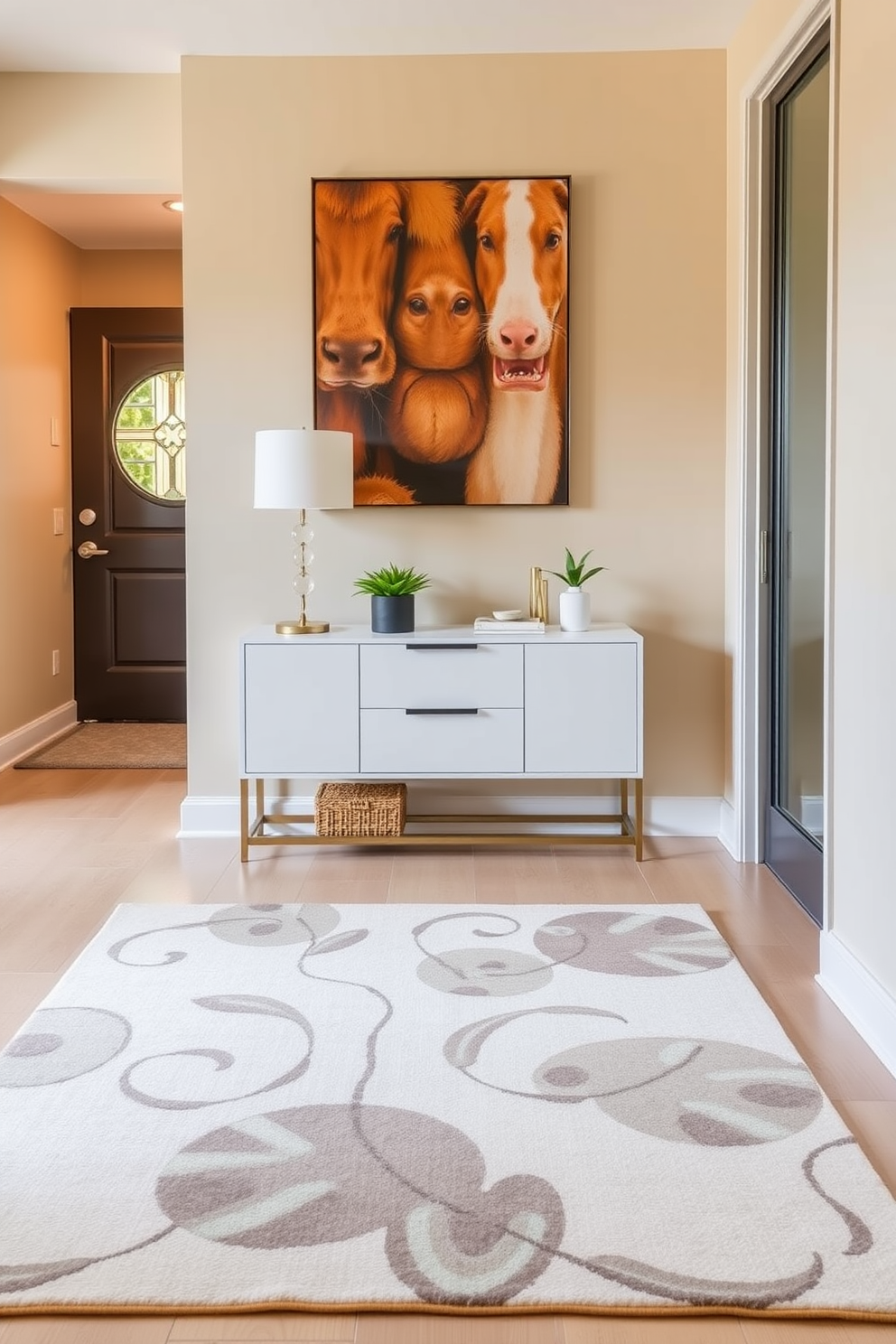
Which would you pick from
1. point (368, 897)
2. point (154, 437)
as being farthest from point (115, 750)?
point (368, 897)

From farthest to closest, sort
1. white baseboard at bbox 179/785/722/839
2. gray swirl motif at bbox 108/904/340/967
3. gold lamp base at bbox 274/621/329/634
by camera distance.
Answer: white baseboard at bbox 179/785/722/839, gold lamp base at bbox 274/621/329/634, gray swirl motif at bbox 108/904/340/967

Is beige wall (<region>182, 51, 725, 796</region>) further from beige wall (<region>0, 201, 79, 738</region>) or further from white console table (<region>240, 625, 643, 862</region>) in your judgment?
beige wall (<region>0, 201, 79, 738</region>)

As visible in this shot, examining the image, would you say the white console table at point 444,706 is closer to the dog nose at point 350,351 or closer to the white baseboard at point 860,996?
the dog nose at point 350,351

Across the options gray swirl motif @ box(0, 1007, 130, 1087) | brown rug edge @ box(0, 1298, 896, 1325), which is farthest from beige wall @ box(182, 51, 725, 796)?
brown rug edge @ box(0, 1298, 896, 1325)

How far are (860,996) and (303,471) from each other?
6.93ft

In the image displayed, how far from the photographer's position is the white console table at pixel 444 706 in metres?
3.62

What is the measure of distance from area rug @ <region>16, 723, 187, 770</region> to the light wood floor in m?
0.19

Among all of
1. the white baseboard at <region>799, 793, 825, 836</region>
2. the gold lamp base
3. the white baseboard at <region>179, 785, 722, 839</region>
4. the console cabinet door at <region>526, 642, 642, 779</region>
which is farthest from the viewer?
the white baseboard at <region>179, 785, 722, 839</region>

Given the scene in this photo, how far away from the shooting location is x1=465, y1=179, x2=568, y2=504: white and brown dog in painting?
385 cm

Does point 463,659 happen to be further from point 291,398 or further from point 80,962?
point 80,962

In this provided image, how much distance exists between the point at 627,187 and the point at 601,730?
5.62 ft

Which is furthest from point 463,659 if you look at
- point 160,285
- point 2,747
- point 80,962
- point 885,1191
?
point 160,285

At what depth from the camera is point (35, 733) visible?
5.48 metres

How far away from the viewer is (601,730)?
362 centimetres
